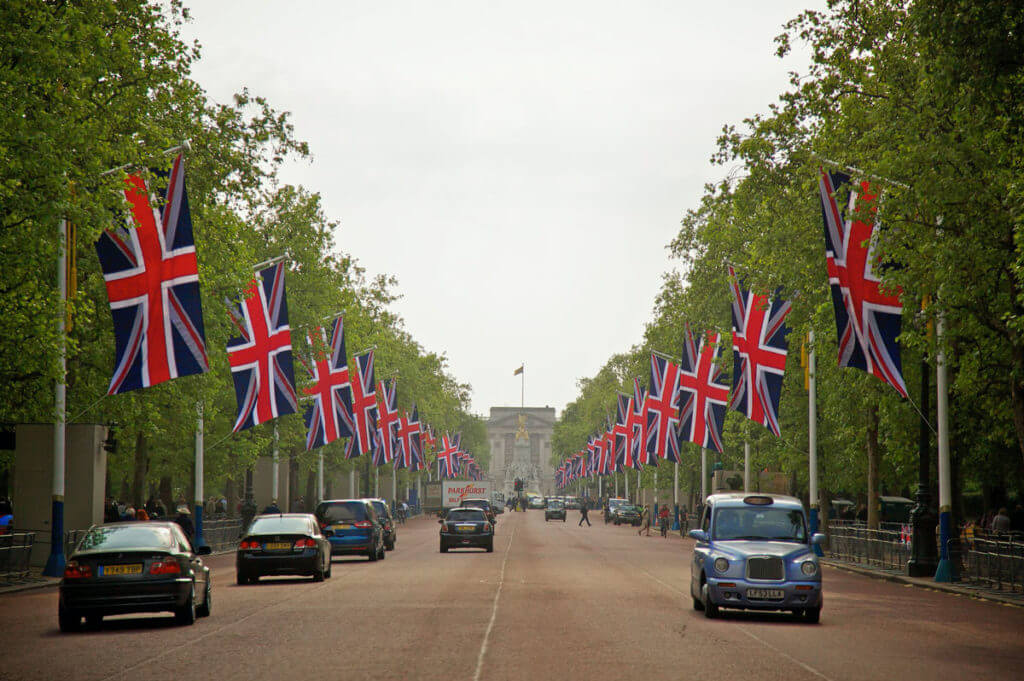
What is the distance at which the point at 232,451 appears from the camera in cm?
5319

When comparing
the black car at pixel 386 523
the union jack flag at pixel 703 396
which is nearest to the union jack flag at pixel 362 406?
the black car at pixel 386 523

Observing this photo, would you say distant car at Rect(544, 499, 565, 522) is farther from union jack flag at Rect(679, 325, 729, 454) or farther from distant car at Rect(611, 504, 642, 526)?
union jack flag at Rect(679, 325, 729, 454)

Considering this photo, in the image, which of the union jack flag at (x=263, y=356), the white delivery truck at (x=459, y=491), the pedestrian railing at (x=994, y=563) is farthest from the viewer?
the white delivery truck at (x=459, y=491)

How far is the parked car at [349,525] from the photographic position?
129 ft

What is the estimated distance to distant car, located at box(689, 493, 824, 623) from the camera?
19.3 metres

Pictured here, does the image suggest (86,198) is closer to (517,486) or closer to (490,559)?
(490,559)

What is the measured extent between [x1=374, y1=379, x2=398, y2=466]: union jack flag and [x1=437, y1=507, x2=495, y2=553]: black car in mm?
18882

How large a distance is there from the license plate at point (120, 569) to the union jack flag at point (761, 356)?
73.6 feet

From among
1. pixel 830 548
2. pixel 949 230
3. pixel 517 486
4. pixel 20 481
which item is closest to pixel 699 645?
pixel 949 230

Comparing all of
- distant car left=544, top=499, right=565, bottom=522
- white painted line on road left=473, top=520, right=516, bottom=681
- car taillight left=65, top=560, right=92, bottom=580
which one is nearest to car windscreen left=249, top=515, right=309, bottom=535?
white painted line on road left=473, top=520, right=516, bottom=681

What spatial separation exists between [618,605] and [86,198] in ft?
41.5

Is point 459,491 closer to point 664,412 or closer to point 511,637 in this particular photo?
point 664,412

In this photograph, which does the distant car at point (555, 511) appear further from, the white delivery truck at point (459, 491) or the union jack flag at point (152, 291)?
the union jack flag at point (152, 291)

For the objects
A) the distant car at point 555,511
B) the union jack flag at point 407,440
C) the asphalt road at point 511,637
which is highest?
the union jack flag at point 407,440
